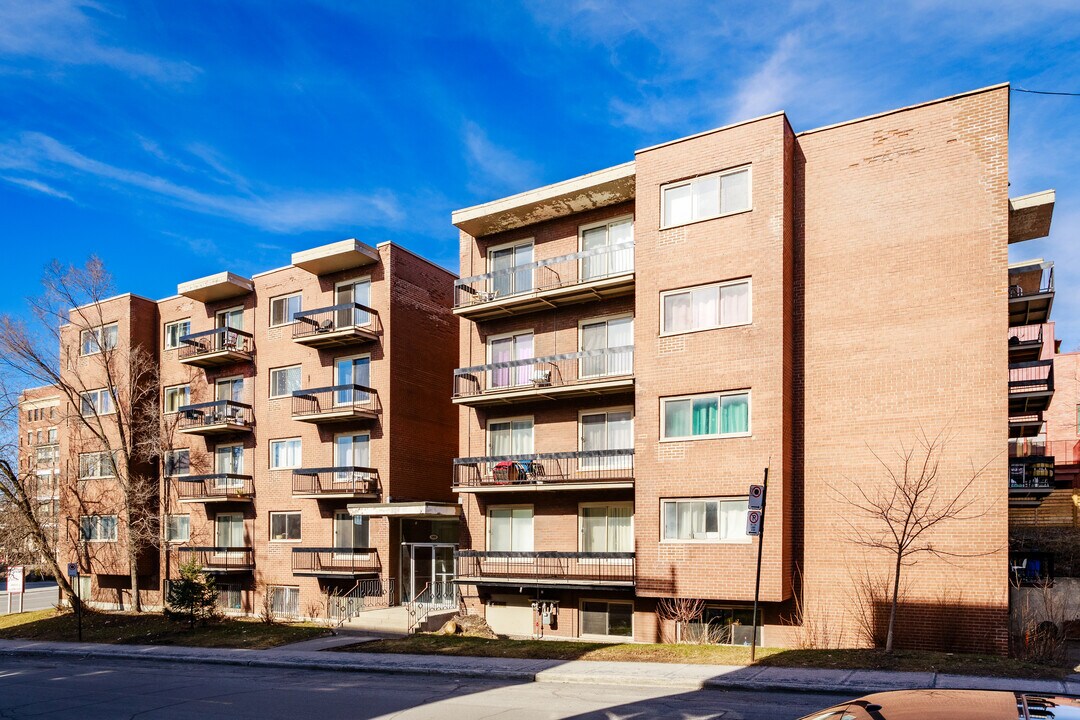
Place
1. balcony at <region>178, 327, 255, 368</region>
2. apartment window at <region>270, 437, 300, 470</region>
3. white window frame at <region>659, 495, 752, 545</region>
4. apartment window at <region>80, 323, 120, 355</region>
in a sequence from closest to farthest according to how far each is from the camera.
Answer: white window frame at <region>659, 495, 752, 545</region>
apartment window at <region>270, 437, 300, 470</region>
balcony at <region>178, 327, 255, 368</region>
apartment window at <region>80, 323, 120, 355</region>

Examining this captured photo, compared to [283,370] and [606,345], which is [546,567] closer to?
[606,345]

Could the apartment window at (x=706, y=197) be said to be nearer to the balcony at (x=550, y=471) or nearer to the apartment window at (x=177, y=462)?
the balcony at (x=550, y=471)

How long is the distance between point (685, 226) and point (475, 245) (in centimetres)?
864

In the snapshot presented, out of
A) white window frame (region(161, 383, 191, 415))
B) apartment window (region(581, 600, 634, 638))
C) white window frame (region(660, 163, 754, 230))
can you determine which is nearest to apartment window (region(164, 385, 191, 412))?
white window frame (region(161, 383, 191, 415))

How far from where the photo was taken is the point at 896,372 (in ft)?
61.5

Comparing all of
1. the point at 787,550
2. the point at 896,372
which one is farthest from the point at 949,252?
the point at 787,550

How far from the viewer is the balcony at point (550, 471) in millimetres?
22297

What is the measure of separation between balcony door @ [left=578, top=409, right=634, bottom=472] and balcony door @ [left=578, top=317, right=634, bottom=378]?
132 centimetres

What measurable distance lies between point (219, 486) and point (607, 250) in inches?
810

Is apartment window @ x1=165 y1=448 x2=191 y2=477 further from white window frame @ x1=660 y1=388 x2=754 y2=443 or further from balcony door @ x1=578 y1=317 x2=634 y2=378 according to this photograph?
white window frame @ x1=660 y1=388 x2=754 y2=443

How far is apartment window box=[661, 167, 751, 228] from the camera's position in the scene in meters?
20.3

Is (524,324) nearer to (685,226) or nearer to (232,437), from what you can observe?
(685,226)

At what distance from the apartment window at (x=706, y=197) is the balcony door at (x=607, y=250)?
2.01 m

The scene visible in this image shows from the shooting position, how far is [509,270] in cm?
2461
